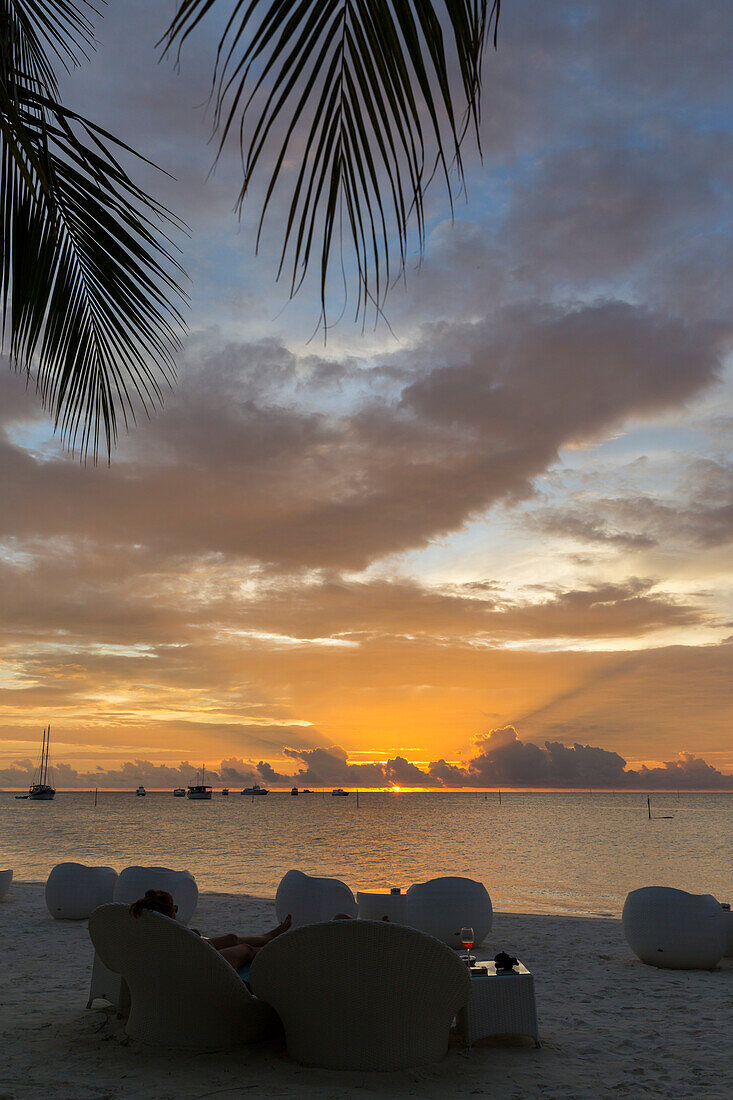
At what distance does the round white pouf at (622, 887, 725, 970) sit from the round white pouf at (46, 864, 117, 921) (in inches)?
251

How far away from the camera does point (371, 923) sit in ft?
13.2

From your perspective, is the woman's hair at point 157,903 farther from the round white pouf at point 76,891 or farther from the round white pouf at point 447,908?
the round white pouf at point 76,891

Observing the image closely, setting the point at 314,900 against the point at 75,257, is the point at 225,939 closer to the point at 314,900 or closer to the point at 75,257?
the point at 314,900

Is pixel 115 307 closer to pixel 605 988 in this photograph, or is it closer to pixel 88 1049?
pixel 88 1049

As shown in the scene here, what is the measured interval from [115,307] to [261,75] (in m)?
1.72

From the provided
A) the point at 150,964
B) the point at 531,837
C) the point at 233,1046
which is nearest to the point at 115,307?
the point at 150,964

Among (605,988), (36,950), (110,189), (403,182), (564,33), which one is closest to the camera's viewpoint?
(403,182)

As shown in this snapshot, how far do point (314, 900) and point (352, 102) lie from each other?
8.16 m

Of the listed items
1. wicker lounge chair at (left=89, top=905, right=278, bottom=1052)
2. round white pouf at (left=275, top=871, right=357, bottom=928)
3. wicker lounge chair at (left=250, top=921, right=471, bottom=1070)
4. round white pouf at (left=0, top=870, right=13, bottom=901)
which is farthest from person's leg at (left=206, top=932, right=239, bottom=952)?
round white pouf at (left=0, top=870, right=13, bottom=901)

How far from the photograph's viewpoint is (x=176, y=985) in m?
4.38

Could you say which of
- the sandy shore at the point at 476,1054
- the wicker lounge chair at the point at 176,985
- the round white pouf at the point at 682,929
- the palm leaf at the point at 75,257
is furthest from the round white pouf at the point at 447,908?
the palm leaf at the point at 75,257

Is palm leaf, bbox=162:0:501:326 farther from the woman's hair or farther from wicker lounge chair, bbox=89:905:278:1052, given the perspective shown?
the woman's hair

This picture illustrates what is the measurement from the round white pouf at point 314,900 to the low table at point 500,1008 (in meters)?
3.59

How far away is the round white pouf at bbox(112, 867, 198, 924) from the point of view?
8.59 metres
